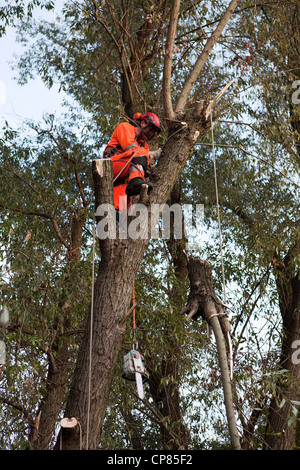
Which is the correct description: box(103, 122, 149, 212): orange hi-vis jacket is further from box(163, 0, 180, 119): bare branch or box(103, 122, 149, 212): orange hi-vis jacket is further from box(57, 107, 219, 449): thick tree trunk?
box(163, 0, 180, 119): bare branch

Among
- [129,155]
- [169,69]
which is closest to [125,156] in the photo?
[129,155]

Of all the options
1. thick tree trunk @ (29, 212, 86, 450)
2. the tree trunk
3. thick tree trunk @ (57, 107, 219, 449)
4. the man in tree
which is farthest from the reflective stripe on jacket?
thick tree trunk @ (29, 212, 86, 450)

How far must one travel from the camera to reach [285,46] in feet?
22.4

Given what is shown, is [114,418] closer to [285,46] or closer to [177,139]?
[177,139]

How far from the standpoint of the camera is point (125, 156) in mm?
4180

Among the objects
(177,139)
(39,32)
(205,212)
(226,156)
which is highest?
(39,32)

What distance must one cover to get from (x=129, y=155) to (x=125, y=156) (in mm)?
28

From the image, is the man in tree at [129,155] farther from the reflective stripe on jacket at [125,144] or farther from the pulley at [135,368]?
the pulley at [135,368]

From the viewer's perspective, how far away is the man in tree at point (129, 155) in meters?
4.00

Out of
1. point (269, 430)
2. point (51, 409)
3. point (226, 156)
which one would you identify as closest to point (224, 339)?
point (51, 409)

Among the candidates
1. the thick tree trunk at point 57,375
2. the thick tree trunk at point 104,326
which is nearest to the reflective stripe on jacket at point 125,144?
the thick tree trunk at point 104,326

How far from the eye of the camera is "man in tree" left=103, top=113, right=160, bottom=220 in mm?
4001

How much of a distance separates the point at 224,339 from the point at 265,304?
3630 mm

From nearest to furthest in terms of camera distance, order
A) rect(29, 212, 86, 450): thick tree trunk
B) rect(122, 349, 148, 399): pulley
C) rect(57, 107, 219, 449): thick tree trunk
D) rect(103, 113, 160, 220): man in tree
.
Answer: rect(57, 107, 219, 449): thick tree trunk < rect(122, 349, 148, 399): pulley < rect(103, 113, 160, 220): man in tree < rect(29, 212, 86, 450): thick tree trunk
